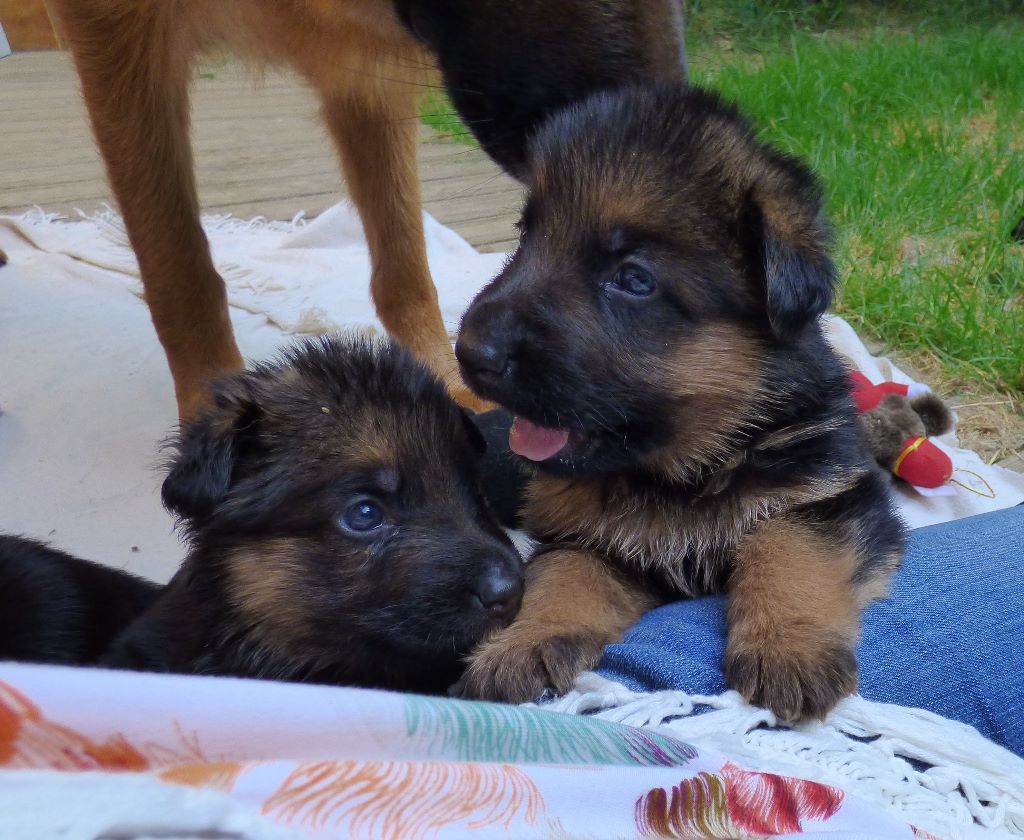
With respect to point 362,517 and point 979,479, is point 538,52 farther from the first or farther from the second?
point 979,479

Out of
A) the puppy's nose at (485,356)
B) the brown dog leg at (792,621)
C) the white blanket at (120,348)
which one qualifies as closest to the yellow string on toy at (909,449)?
the white blanket at (120,348)

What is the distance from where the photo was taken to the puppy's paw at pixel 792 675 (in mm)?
1338

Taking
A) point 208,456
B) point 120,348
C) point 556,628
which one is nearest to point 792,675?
point 556,628

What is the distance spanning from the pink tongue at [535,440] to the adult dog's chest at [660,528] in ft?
0.56

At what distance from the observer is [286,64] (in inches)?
110

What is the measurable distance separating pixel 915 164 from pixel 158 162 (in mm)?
4131

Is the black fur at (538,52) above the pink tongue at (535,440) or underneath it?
above

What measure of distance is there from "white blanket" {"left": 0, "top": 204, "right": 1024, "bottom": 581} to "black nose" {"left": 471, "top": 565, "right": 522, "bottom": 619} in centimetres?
82

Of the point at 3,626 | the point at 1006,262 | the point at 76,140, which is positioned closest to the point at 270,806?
the point at 3,626

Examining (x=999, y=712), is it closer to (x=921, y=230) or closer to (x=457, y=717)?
(x=457, y=717)

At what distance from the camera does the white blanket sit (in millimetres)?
2779

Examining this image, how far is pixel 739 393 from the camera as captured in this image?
5.57 ft

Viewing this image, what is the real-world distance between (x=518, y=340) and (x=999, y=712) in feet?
3.01

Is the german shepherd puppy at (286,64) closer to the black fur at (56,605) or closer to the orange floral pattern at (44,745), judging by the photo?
the black fur at (56,605)
